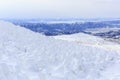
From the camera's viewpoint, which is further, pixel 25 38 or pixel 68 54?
pixel 25 38

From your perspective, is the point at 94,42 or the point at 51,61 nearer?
the point at 51,61

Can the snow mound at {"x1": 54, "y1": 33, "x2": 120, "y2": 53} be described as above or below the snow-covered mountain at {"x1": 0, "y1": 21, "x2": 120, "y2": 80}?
below

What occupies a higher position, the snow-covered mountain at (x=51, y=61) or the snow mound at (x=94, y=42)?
the snow-covered mountain at (x=51, y=61)

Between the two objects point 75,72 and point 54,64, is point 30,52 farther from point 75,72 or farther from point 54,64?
point 75,72

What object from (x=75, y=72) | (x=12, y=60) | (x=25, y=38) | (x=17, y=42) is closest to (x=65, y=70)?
(x=75, y=72)

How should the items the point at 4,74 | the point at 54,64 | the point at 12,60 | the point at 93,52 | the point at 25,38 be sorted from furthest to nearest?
the point at 25,38 → the point at 93,52 → the point at 54,64 → the point at 12,60 → the point at 4,74

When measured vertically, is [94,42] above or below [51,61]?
below

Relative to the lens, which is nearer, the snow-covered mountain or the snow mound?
the snow-covered mountain

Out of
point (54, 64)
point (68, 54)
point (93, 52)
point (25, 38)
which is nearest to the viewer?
point (54, 64)
